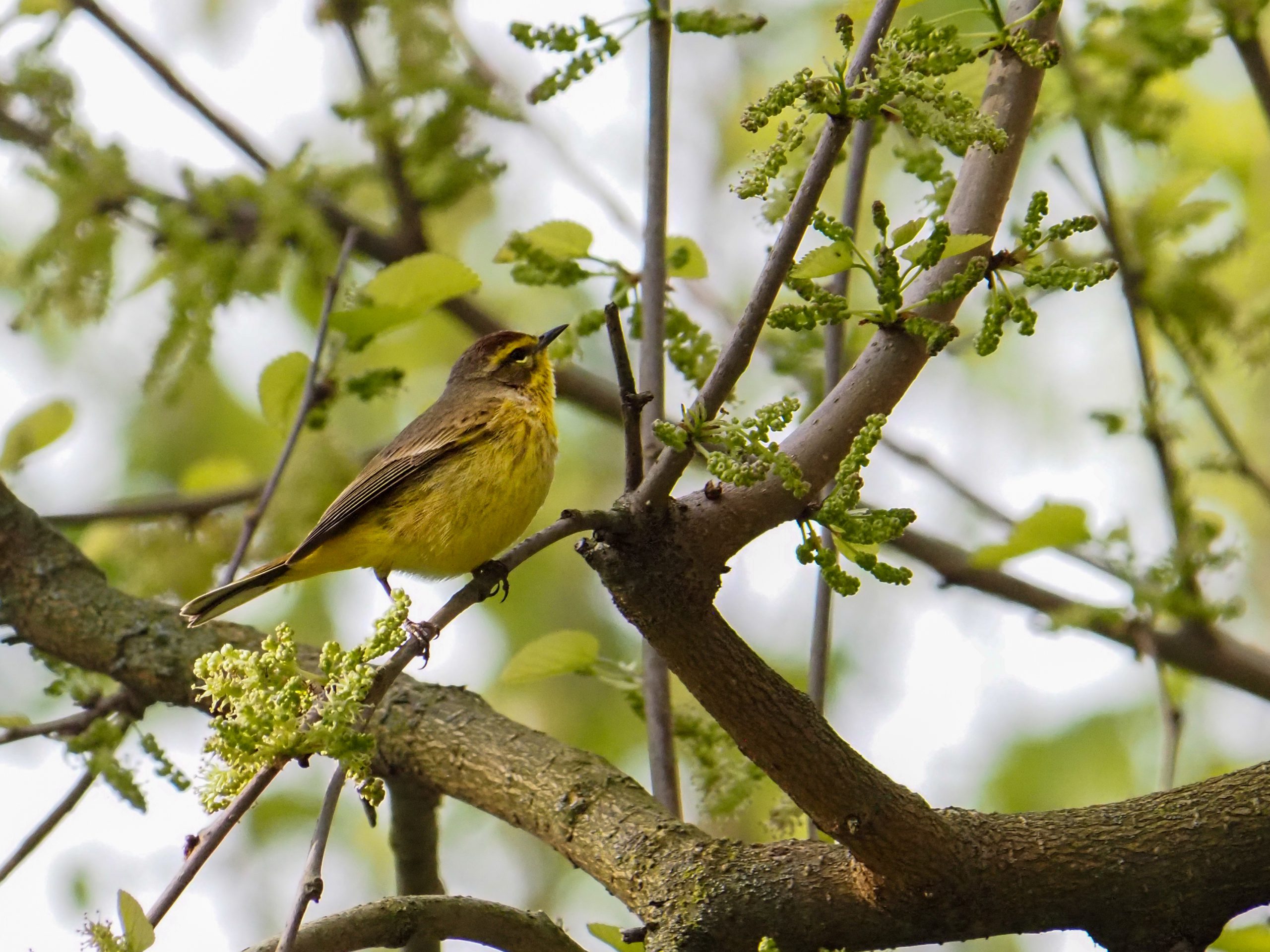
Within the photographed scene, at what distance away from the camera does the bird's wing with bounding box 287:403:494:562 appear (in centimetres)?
494

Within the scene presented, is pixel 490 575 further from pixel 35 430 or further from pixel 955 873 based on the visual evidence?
pixel 35 430

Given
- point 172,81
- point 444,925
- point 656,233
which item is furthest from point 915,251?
point 172,81

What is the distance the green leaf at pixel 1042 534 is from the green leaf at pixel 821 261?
1.77 m

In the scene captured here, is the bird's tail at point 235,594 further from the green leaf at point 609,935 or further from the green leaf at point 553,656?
the green leaf at point 609,935

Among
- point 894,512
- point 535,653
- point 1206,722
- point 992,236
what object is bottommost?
point 894,512

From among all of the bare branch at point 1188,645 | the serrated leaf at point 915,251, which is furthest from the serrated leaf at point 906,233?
the bare branch at point 1188,645

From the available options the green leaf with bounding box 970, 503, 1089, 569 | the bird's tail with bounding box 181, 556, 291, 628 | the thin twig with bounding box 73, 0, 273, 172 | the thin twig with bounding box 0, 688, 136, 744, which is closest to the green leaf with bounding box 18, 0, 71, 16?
the thin twig with bounding box 73, 0, 273, 172

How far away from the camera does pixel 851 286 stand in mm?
7688

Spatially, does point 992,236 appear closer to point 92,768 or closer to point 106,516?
point 92,768

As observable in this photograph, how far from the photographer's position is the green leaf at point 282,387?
14.6ft

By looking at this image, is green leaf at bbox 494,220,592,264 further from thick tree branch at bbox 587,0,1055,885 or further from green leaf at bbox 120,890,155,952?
green leaf at bbox 120,890,155,952

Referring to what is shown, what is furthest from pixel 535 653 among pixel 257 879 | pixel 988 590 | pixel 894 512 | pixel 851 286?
pixel 257 879

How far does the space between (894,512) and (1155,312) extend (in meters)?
2.85

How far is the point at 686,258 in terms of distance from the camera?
3.95 metres
